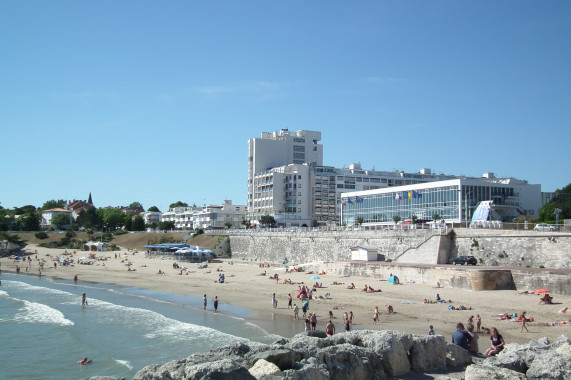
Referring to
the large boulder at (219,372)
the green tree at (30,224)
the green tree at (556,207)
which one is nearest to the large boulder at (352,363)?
the large boulder at (219,372)

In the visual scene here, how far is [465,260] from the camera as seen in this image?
1491 inches

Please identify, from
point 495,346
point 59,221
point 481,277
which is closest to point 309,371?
point 495,346

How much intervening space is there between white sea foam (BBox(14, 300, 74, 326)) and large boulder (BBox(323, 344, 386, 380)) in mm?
21127

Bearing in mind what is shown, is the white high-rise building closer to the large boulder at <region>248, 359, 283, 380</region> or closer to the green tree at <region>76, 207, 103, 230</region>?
the green tree at <region>76, 207, 103, 230</region>

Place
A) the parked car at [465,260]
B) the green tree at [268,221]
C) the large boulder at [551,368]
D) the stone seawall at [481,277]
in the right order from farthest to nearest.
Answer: the green tree at [268,221] < the parked car at [465,260] < the stone seawall at [481,277] < the large boulder at [551,368]

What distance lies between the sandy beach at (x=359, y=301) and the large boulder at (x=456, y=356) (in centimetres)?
637

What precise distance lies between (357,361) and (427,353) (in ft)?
8.73

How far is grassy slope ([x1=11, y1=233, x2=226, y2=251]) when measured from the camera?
84562 mm

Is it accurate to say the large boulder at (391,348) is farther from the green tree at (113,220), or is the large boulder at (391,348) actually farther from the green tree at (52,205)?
the green tree at (52,205)

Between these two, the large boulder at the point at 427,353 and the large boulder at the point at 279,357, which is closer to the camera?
the large boulder at the point at 279,357

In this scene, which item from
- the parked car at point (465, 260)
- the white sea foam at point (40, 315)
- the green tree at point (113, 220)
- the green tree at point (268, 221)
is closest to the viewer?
the white sea foam at point (40, 315)

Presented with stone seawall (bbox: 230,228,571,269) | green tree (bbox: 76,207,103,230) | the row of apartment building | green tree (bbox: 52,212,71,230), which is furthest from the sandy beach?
green tree (bbox: 52,212,71,230)

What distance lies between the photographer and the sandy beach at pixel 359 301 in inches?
922

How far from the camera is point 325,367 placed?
10.6m
